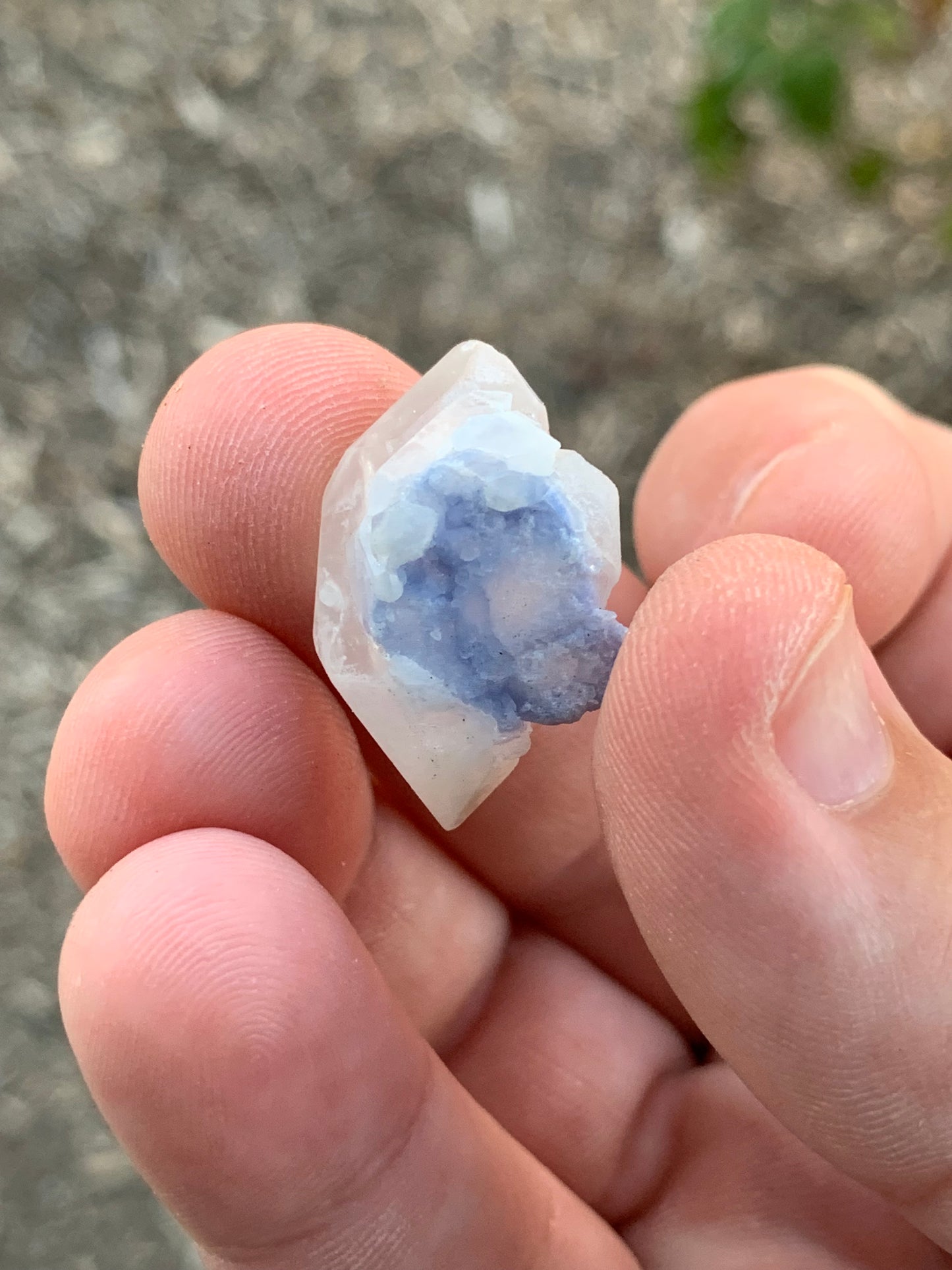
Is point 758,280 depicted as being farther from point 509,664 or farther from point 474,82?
point 509,664

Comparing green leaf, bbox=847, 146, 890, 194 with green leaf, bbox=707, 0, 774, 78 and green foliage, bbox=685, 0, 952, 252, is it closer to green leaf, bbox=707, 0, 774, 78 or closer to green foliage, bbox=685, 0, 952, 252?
green foliage, bbox=685, 0, 952, 252

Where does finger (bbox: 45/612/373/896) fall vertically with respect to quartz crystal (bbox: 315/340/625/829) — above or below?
below

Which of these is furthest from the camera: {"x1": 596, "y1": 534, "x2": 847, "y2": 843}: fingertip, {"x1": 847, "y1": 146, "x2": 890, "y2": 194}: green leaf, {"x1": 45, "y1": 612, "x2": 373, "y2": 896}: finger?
{"x1": 847, "y1": 146, "x2": 890, "y2": 194}: green leaf

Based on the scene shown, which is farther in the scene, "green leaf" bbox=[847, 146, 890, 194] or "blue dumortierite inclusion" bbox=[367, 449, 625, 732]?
"green leaf" bbox=[847, 146, 890, 194]

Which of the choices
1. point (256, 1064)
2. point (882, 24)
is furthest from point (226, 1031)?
point (882, 24)

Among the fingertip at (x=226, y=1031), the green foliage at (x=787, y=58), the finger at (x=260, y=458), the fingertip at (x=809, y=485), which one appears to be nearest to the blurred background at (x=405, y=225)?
the green foliage at (x=787, y=58)

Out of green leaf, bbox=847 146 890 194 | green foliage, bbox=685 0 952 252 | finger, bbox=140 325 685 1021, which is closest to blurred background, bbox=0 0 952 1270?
green leaf, bbox=847 146 890 194

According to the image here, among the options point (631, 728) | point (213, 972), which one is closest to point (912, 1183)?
point (631, 728)
